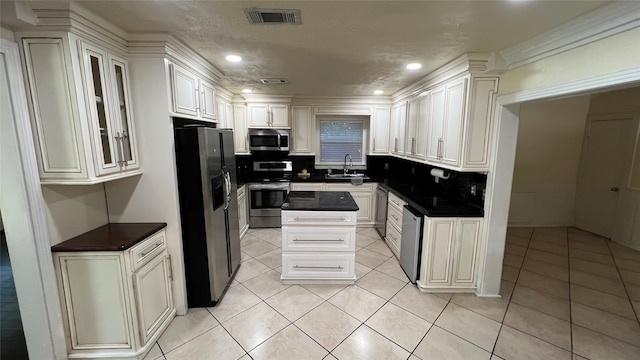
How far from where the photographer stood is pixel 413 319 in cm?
235

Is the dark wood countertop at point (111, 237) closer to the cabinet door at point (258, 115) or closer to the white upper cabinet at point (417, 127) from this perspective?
the cabinet door at point (258, 115)

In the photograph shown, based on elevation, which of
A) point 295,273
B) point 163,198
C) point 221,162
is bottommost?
point 295,273

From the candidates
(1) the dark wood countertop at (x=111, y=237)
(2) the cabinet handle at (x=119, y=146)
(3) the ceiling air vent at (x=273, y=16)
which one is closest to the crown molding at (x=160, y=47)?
(2) the cabinet handle at (x=119, y=146)

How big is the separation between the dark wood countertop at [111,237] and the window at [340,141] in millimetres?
3539

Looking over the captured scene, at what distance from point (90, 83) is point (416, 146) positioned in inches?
136

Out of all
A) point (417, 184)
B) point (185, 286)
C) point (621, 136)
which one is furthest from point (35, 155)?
point (621, 136)

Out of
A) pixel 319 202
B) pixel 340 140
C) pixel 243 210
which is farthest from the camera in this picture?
pixel 340 140

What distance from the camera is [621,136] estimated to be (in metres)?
4.04

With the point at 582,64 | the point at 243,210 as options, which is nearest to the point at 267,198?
the point at 243,210

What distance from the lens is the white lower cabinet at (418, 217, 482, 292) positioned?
2.64 metres

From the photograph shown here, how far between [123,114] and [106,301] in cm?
142

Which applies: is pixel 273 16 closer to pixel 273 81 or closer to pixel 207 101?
pixel 207 101

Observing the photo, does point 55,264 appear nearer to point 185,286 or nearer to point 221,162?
point 185,286

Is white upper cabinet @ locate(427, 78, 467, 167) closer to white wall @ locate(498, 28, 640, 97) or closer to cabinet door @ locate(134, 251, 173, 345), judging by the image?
white wall @ locate(498, 28, 640, 97)
